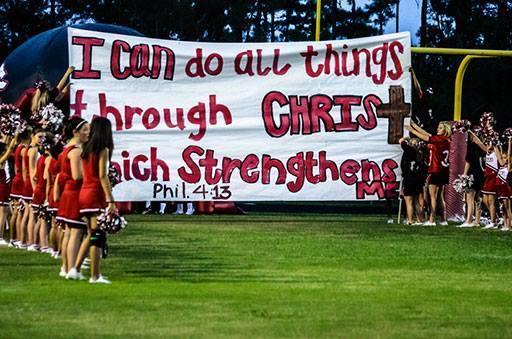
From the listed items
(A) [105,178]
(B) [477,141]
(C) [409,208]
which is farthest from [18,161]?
(B) [477,141]

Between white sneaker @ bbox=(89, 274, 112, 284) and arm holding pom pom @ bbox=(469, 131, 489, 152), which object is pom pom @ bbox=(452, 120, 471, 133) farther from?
white sneaker @ bbox=(89, 274, 112, 284)

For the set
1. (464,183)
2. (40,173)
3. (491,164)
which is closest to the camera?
(40,173)

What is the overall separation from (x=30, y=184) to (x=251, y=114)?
8124mm

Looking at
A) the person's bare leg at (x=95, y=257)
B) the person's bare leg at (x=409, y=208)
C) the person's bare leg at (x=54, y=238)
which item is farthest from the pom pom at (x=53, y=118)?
the person's bare leg at (x=409, y=208)

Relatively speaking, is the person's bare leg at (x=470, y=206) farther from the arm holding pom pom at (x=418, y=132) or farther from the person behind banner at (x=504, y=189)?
the arm holding pom pom at (x=418, y=132)

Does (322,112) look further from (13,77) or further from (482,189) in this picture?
(13,77)

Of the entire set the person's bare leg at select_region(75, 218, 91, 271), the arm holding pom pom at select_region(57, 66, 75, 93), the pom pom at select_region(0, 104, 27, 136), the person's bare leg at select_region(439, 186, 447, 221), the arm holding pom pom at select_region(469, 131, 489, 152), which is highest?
the arm holding pom pom at select_region(57, 66, 75, 93)

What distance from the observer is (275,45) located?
28891mm

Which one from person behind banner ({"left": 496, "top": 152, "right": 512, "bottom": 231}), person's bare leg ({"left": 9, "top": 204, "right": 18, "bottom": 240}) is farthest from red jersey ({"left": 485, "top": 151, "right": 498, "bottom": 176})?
person's bare leg ({"left": 9, "top": 204, "right": 18, "bottom": 240})

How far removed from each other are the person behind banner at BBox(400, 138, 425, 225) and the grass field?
14.1 ft

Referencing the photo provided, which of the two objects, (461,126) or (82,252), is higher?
(461,126)

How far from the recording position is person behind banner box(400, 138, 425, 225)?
2825cm

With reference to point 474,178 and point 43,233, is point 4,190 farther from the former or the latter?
point 474,178

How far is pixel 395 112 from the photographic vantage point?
28.7 metres
